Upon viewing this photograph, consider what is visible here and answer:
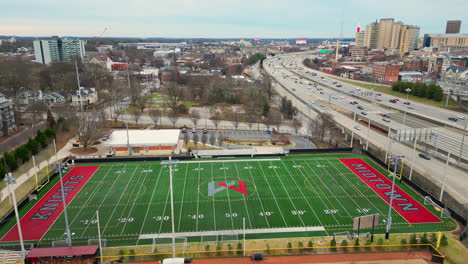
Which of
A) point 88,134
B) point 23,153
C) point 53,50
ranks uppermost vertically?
point 53,50

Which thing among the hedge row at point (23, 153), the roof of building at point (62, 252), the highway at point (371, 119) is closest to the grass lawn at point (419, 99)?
the highway at point (371, 119)

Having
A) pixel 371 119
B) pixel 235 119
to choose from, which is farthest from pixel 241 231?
pixel 235 119

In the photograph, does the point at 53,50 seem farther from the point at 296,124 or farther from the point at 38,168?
the point at 296,124

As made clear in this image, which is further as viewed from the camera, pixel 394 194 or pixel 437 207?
pixel 394 194

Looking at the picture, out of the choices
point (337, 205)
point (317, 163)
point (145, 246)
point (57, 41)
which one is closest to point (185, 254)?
point (145, 246)

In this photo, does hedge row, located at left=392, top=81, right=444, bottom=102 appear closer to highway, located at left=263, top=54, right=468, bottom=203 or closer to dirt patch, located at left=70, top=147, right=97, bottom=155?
highway, located at left=263, top=54, right=468, bottom=203

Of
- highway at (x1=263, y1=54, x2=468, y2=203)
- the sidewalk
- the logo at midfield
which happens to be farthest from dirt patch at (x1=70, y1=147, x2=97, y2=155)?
highway at (x1=263, y1=54, x2=468, y2=203)
